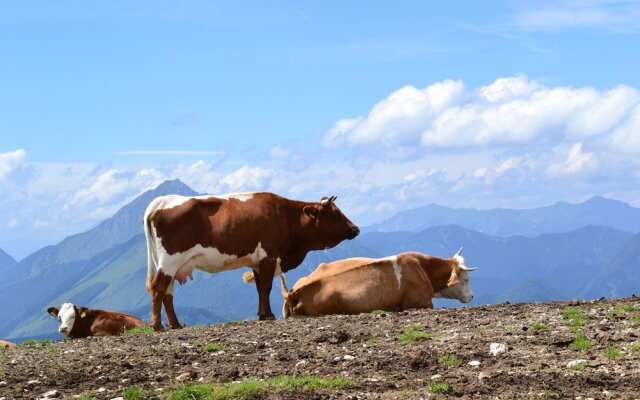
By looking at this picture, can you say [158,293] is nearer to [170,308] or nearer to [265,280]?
[170,308]

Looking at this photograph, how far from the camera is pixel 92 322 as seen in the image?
94.5ft

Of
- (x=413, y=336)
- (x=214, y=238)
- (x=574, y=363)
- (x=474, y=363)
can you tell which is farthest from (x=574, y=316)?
(x=214, y=238)

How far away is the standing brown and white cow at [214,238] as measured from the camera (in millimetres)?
23125

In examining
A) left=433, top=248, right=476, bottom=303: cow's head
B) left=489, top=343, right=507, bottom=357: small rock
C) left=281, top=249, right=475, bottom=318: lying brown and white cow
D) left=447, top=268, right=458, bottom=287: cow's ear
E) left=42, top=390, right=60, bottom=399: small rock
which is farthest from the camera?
left=433, top=248, right=476, bottom=303: cow's head

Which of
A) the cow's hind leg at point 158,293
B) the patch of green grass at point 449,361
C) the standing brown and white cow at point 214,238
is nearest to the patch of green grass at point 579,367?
the patch of green grass at point 449,361

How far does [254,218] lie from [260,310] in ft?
7.68

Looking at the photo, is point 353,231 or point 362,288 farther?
point 353,231

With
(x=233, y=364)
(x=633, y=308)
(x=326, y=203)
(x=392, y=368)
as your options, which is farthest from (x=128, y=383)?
(x=326, y=203)

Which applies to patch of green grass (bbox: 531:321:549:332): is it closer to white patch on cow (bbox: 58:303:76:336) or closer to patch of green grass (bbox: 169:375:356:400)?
patch of green grass (bbox: 169:375:356:400)

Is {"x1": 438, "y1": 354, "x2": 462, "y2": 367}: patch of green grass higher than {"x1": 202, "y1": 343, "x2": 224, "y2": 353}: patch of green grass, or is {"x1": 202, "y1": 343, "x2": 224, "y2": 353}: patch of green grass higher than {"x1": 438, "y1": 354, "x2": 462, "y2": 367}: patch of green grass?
{"x1": 202, "y1": 343, "x2": 224, "y2": 353}: patch of green grass

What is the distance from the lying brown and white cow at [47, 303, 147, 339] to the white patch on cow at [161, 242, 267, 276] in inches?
212

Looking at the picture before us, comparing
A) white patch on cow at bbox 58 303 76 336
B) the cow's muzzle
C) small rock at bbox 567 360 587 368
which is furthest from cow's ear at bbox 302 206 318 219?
small rock at bbox 567 360 587 368

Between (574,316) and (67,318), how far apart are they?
55.4 feet

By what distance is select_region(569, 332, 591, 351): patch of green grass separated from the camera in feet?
49.3
